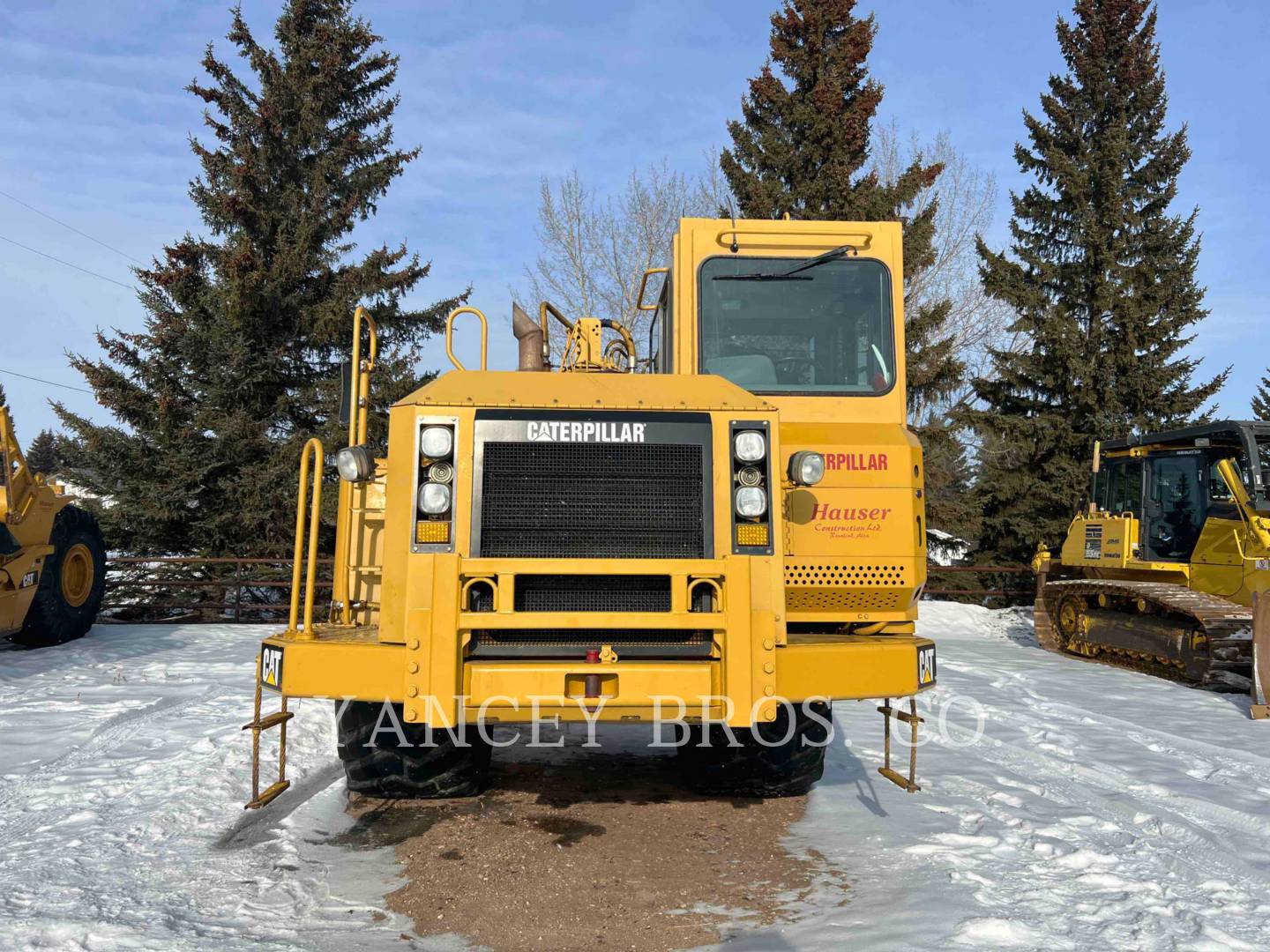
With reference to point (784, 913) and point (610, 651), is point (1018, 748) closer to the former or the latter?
point (784, 913)

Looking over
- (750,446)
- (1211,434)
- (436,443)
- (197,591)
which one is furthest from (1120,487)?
(197,591)

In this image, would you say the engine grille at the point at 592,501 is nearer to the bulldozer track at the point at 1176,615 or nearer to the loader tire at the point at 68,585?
the bulldozer track at the point at 1176,615

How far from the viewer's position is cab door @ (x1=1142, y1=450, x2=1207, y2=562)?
12742 millimetres

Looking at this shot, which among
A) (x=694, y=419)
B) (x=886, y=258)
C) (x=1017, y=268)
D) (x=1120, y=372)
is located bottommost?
(x=694, y=419)

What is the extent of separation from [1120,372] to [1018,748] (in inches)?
590

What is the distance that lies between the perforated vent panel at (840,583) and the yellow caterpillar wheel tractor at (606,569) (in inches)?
0.4

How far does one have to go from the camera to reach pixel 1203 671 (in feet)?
36.7

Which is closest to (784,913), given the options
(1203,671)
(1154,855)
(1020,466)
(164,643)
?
(1154,855)

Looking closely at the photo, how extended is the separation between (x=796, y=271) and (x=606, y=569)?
254cm

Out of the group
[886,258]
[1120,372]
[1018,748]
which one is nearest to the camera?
[886,258]

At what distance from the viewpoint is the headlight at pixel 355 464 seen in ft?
16.2

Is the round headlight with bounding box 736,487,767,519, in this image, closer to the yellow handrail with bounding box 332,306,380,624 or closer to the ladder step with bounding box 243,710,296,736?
the yellow handrail with bounding box 332,306,380,624

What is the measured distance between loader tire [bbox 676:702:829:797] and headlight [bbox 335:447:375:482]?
2.51m

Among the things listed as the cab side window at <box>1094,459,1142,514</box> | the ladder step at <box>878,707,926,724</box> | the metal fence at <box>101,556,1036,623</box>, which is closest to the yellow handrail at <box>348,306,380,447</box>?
the ladder step at <box>878,707,926,724</box>
